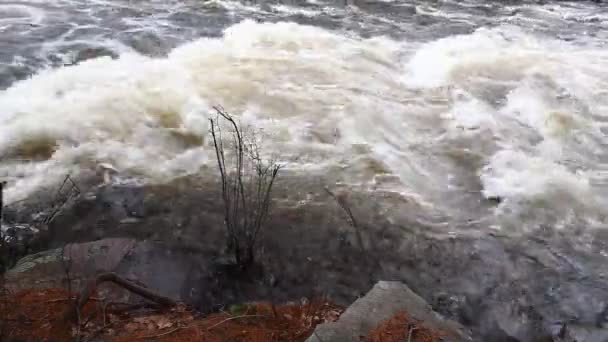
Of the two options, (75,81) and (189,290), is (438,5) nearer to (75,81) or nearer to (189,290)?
(75,81)

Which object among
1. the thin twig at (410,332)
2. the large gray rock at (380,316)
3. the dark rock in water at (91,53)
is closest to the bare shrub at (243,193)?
the large gray rock at (380,316)

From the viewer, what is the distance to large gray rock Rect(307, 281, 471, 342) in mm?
3748

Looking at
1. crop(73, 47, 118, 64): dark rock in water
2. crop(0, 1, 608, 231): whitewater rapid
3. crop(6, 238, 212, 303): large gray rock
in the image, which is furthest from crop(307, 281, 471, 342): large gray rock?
crop(73, 47, 118, 64): dark rock in water

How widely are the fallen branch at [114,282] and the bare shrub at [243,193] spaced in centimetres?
86

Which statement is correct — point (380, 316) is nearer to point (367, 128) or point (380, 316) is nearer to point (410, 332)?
point (410, 332)

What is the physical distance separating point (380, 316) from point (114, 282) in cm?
198

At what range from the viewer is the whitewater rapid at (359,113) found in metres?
6.32

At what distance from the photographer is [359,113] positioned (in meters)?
7.80

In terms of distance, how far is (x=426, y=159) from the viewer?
6.88m

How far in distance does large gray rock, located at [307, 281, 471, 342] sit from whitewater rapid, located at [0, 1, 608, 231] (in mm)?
1809

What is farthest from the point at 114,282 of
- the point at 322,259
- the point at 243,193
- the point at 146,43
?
the point at 146,43

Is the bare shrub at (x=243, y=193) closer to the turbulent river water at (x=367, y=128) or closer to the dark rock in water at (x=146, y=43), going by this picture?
the turbulent river water at (x=367, y=128)

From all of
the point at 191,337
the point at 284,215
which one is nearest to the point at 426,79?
the point at 284,215

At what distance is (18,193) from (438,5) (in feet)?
34.3
